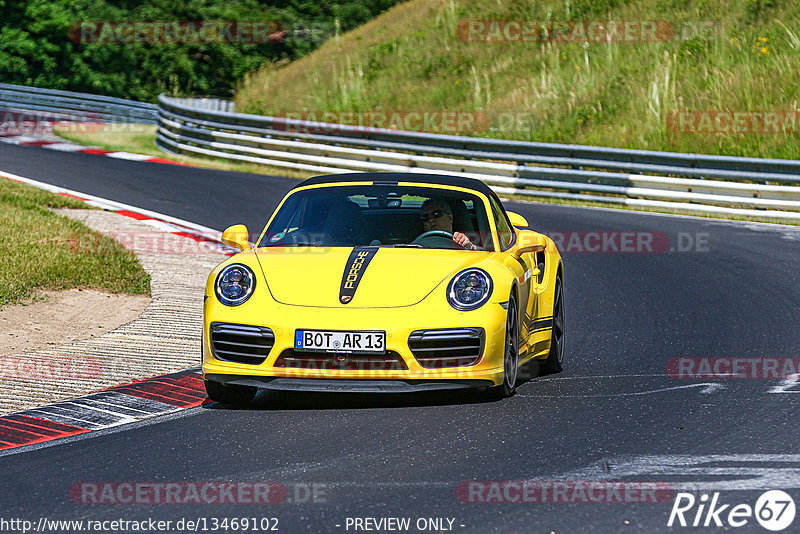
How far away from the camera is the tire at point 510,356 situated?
6.99 meters

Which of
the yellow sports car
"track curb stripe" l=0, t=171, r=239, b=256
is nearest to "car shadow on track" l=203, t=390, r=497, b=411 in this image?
the yellow sports car

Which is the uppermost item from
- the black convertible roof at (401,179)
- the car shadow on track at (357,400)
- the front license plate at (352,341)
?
the black convertible roof at (401,179)

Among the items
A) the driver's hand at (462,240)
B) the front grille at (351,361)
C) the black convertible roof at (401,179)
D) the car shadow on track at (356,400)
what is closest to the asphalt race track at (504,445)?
the car shadow on track at (356,400)

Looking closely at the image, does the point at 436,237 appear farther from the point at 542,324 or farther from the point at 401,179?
the point at 542,324

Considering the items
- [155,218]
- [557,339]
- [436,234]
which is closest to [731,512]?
[436,234]

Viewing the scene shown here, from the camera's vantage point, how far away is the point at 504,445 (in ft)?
19.7

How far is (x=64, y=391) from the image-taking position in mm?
7586

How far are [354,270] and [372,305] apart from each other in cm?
39

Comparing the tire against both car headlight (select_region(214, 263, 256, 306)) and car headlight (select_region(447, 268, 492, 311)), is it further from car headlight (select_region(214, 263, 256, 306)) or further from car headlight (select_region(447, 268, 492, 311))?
car headlight (select_region(214, 263, 256, 306))

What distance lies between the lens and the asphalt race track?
493cm

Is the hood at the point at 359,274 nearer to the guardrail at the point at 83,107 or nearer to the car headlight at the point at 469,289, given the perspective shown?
the car headlight at the point at 469,289

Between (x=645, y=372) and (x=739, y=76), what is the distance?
1798 cm

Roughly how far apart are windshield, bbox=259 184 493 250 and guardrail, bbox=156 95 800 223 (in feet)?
36.8

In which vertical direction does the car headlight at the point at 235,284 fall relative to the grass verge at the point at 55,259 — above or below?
above
